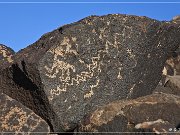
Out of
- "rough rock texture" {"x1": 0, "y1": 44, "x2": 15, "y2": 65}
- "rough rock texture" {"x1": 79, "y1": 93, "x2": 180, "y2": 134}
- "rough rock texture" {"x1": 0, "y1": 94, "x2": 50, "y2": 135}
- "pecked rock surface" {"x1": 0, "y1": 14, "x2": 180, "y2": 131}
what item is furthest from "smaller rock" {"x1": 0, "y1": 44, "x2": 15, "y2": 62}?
"rough rock texture" {"x1": 79, "y1": 93, "x2": 180, "y2": 134}

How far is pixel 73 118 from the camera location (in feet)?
20.8

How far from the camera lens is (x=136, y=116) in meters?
5.37

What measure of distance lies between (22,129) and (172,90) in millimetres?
3519

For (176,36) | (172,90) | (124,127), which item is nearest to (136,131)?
(124,127)

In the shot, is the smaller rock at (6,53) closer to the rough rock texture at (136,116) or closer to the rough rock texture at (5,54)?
the rough rock texture at (5,54)

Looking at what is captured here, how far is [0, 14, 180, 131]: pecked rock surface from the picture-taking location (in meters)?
6.27

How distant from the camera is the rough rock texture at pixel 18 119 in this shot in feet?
19.3

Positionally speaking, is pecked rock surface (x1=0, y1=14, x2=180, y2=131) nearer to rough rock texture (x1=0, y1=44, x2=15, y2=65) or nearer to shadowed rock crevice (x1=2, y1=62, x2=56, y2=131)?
shadowed rock crevice (x1=2, y1=62, x2=56, y2=131)

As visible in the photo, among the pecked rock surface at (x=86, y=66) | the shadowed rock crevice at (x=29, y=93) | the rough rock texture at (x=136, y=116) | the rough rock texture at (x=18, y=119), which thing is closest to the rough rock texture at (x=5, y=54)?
the pecked rock surface at (x=86, y=66)

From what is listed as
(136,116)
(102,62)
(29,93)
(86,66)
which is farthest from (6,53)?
(136,116)

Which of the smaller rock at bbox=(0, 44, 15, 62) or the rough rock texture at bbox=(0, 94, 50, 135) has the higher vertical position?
the smaller rock at bbox=(0, 44, 15, 62)

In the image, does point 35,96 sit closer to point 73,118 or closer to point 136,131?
point 73,118

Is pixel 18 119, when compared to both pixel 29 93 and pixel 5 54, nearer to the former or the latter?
pixel 29 93

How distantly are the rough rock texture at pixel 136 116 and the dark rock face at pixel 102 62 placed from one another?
33.3 inches
